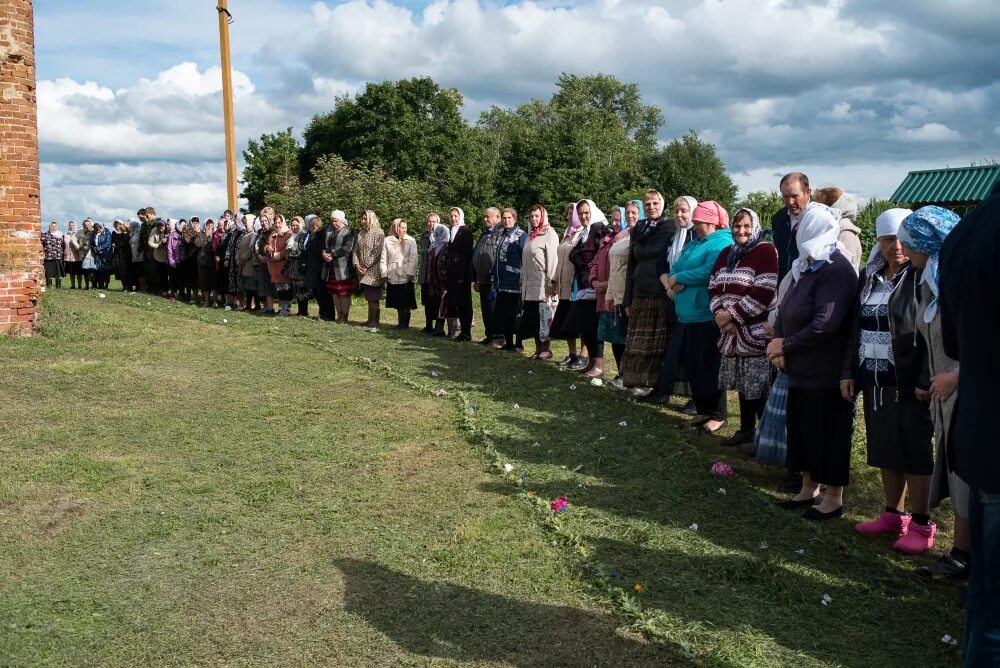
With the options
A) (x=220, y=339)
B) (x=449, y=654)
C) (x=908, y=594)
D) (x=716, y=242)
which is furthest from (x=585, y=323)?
(x=449, y=654)

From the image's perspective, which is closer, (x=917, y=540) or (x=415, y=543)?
(x=415, y=543)

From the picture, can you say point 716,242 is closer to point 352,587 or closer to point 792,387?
point 792,387

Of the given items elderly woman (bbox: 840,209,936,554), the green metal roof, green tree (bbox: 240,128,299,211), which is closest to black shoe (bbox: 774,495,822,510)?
elderly woman (bbox: 840,209,936,554)

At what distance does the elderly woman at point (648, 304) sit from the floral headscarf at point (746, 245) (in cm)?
184

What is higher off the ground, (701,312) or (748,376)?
(701,312)

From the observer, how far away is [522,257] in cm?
1326

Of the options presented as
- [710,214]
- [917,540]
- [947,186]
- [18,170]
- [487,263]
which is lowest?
[917,540]

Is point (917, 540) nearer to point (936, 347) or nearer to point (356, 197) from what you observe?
point (936, 347)

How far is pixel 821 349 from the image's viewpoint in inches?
251

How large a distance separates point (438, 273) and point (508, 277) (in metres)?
2.00

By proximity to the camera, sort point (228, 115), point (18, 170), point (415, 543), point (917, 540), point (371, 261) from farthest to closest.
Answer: point (228, 115) < point (371, 261) < point (18, 170) < point (917, 540) < point (415, 543)

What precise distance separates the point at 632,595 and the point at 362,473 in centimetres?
282

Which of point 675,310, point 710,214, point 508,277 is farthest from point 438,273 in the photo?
point 710,214

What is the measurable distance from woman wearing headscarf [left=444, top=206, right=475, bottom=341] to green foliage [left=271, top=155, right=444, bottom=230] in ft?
32.7
